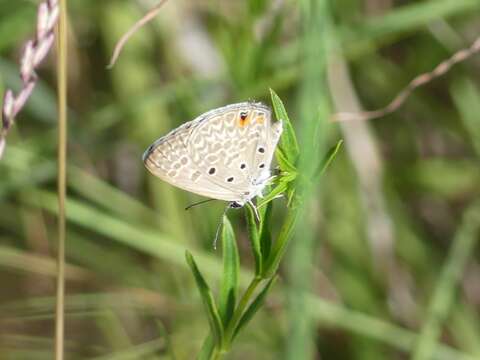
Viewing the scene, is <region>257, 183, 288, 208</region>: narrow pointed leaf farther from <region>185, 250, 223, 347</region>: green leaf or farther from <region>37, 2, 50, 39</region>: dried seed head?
<region>37, 2, 50, 39</region>: dried seed head

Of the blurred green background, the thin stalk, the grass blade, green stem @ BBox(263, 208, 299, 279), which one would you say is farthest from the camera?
the blurred green background

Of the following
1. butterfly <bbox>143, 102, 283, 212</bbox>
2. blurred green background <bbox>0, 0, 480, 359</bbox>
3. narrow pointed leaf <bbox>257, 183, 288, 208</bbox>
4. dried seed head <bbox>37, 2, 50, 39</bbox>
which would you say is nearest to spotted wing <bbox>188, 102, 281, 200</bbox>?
butterfly <bbox>143, 102, 283, 212</bbox>

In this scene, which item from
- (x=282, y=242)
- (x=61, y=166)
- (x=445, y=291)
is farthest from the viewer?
(x=445, y=291)

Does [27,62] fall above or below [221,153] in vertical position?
above

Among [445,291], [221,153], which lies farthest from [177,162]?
[445,291]

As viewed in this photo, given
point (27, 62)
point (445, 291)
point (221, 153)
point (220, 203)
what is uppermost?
point (27, 62)

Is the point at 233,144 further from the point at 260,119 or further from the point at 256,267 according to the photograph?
the point at 256,267

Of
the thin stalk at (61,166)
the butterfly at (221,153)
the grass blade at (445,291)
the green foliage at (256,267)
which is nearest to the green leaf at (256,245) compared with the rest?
the green foliage at (256,267)
